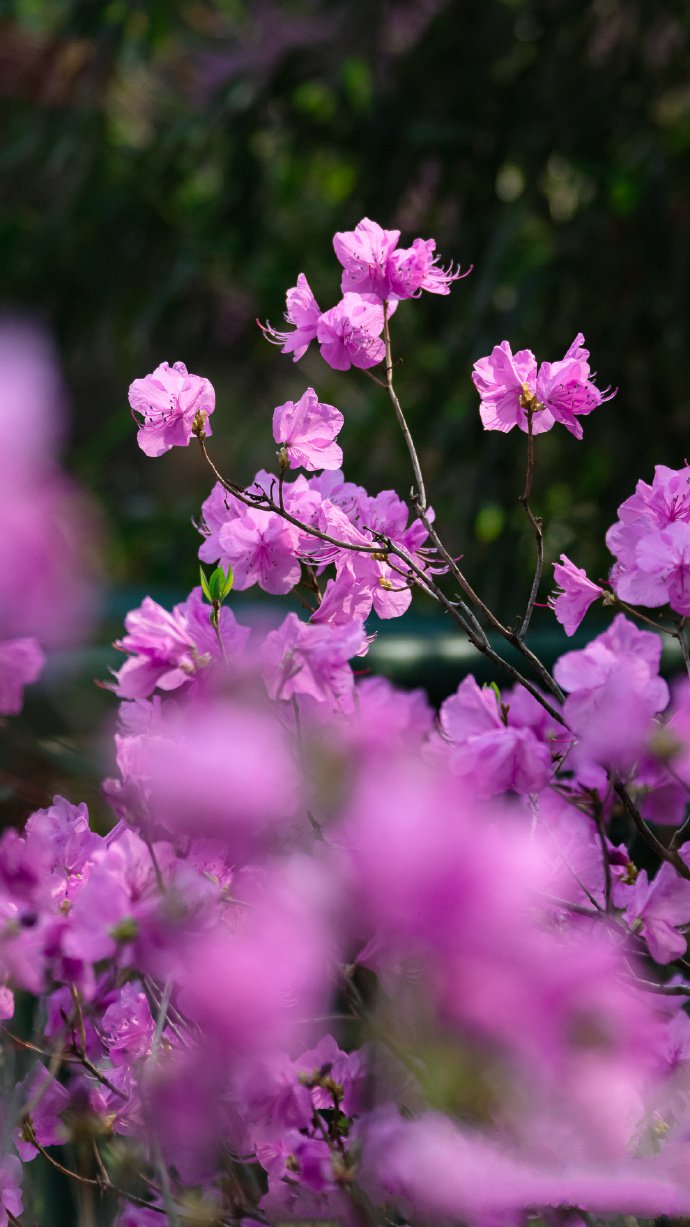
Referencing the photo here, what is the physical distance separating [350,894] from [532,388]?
47cm

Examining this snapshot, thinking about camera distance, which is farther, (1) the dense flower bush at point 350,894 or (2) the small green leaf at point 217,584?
(2) the small green leaf at point 217,584

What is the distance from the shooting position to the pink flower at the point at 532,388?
0.75 meters

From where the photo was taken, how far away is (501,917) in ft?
1.13

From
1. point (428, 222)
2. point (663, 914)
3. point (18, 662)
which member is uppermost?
point (18, 662)

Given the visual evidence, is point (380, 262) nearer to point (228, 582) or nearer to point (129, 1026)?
point (228, 582)

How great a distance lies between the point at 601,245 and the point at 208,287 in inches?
47.7

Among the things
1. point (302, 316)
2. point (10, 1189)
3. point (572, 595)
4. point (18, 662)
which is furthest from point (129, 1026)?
point (302, 316)

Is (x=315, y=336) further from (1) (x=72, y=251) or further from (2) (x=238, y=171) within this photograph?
(1) (x=72, y=251)

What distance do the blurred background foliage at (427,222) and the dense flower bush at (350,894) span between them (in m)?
1.39

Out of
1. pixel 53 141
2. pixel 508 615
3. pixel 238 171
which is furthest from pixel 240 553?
pixel 53 141

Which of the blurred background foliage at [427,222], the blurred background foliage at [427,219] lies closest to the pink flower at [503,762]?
the blurred background foliage at [427,222]

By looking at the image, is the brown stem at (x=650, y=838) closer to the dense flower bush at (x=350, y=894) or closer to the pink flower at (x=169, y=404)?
the dense flower bush at (x=350, y=894)

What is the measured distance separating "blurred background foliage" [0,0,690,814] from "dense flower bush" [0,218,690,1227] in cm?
139

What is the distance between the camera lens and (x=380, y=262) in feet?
2.52
